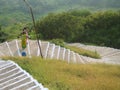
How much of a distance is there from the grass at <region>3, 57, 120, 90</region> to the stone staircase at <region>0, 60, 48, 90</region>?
1.53ft

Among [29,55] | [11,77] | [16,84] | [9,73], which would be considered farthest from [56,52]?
[16,84]

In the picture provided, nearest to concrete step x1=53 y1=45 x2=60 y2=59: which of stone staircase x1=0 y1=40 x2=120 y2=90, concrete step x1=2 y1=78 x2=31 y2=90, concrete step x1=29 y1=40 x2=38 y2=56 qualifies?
stone staircase x1=0 y1=40 x2=120 y2=90

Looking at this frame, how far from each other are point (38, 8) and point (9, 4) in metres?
16.5

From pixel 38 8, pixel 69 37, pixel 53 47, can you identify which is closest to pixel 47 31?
pixel 69 37

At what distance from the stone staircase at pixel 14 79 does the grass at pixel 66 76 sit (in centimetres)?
47

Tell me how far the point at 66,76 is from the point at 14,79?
2404 mm

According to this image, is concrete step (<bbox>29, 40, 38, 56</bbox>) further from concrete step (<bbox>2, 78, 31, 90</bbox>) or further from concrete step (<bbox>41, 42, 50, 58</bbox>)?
concrete step (<bbox>2, 78, 31, 90</bbox>)

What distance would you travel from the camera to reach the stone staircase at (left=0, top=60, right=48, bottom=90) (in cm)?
1078

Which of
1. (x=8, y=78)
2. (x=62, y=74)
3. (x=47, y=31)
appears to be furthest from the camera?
(x=47, y=31)

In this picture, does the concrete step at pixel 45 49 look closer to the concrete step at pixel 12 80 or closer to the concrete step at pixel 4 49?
the concrete step at pixel 4 49

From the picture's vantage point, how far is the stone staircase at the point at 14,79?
1078 centimetres

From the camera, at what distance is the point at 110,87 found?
39.1 ft

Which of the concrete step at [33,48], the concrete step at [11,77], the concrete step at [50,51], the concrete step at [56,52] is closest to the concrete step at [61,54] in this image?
the concrete step at [56,52]

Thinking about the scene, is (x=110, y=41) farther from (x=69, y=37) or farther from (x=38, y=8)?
(x=38, y=8)
